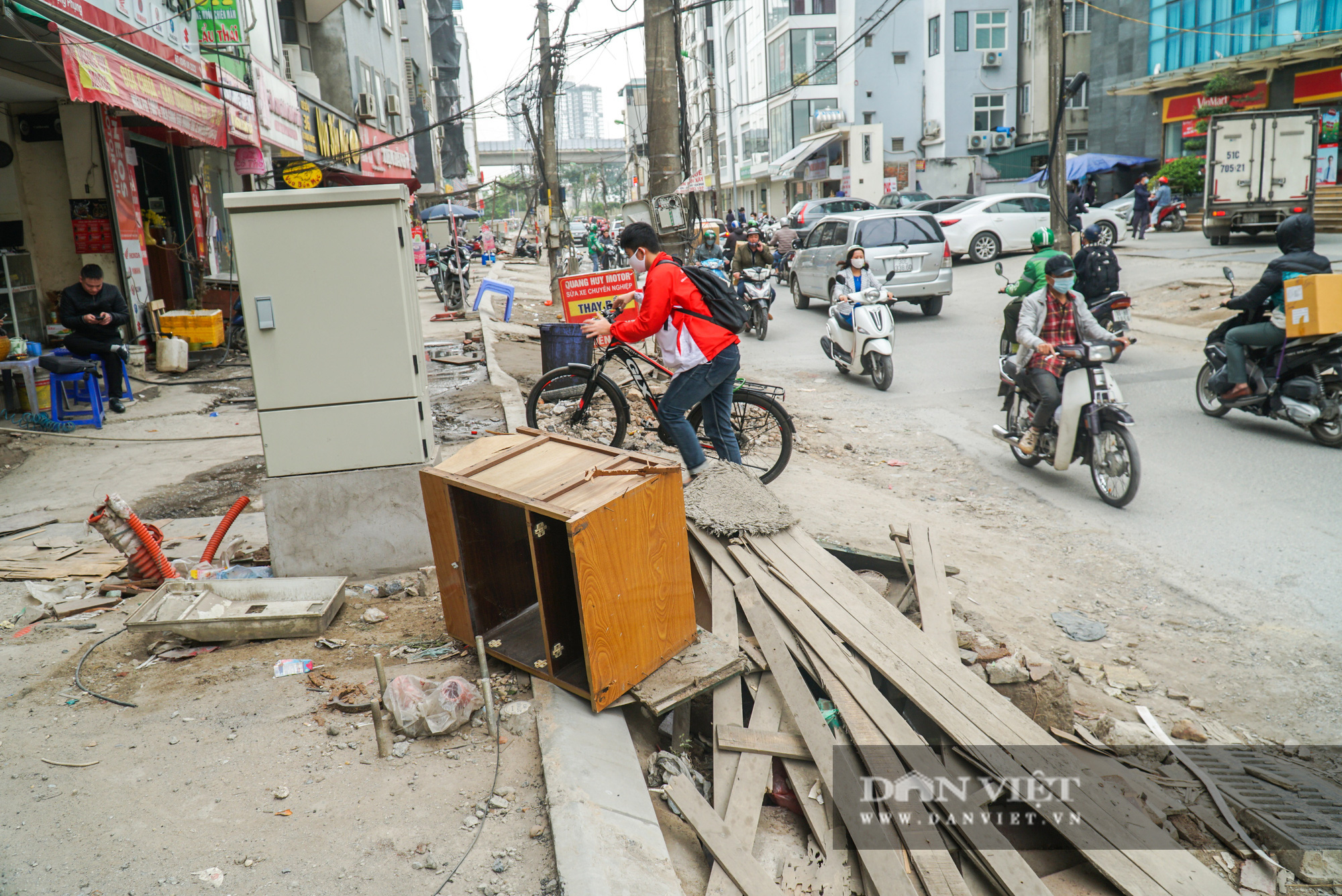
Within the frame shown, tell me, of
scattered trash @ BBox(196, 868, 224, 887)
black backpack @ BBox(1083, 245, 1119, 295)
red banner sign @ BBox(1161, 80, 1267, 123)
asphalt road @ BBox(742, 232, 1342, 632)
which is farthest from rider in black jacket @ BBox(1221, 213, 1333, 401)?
red banner sign @ BBox(1161, 80, 1267, 123)

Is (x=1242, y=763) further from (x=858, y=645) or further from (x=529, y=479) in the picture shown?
(x=529, y=479)

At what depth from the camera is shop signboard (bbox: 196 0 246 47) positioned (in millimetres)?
12859

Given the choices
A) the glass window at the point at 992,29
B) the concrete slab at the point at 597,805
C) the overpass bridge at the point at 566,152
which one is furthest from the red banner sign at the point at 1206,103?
the overpass bridge at the point at 566,152

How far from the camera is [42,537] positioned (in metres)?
5.67

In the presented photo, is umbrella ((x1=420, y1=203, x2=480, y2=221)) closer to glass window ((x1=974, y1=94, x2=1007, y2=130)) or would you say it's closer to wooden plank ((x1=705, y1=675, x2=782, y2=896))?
wooden plank ((x1=705, y1=675, x2=782, y2=896))

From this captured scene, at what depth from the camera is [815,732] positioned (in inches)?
134

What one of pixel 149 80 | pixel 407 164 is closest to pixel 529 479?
pixel 149 80

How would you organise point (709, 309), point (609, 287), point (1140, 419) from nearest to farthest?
point (709, 309) < point (1140, 419) < point (609, 287)

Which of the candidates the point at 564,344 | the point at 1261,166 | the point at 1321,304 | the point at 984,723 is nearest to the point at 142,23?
the point at 564,344

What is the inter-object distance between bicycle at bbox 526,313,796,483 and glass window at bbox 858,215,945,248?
861 cm

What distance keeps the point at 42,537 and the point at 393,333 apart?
2884 millimetres

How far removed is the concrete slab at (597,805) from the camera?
2582mm

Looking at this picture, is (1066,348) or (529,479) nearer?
(529,479)

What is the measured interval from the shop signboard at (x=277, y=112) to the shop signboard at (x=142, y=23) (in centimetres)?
162
